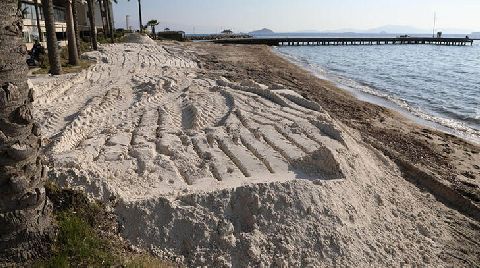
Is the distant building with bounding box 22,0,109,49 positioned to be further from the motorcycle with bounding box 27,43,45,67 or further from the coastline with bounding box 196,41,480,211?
the coastline with bounding box 196,41,480,211

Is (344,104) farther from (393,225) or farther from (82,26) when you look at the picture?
(82,26)

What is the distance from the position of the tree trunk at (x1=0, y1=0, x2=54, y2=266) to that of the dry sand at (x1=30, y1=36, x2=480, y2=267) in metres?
1.16

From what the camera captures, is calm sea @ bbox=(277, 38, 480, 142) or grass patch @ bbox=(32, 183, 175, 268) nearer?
grass patch @ bbox=(32, 183, 175, 268)

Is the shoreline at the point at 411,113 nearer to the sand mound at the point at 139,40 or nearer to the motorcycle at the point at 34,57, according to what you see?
the motorcycle at the point at 34,57

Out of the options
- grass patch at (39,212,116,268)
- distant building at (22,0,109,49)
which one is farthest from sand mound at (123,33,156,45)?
grass patch at (39,212,116,268)

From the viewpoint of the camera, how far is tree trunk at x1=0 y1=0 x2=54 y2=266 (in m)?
3.93

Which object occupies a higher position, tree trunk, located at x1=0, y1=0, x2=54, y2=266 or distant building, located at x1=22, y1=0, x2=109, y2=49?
distant building, located at x1=22, y1=0, x2=109, y2=49

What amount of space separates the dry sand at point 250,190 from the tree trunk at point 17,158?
116cm

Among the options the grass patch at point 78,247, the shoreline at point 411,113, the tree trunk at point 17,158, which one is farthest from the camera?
the shoreline at point 411,113

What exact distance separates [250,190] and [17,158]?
2.90 meters

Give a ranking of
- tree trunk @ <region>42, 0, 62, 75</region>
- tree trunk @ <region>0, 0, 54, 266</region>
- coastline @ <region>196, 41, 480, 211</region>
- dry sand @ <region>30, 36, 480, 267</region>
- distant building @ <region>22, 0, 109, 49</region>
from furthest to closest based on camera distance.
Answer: distant building @ <region>22, 0, 109, 49</region> → tree trunk @ <region>42, 0, 62, 75</region> → coastline @ <region>196, 41, 480, 211</region> → dry sand @ <region>30, 36, 480, 267</region> → tree trunk @ <region>0, 0, 54, 266</region>

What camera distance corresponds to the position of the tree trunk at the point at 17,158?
393cm

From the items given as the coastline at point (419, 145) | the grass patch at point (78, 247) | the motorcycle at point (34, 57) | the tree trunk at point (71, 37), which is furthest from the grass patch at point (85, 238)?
the motorcycle at point (34, 57)

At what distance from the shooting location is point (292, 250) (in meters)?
5.17
